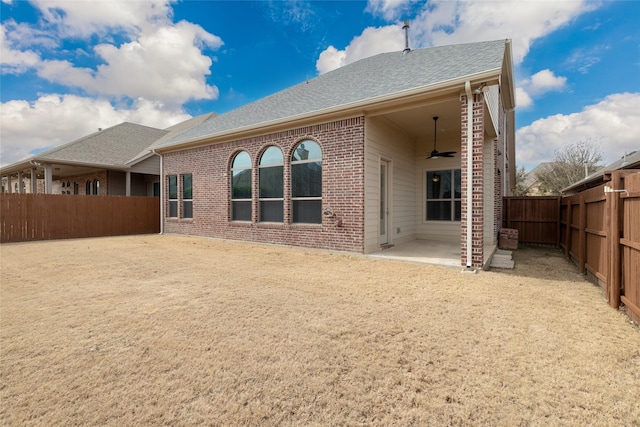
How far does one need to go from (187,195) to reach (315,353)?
11.0m

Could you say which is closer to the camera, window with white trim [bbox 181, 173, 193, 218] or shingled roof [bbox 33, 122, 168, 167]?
window with white trim [bbox 181, 173, 193, 218]

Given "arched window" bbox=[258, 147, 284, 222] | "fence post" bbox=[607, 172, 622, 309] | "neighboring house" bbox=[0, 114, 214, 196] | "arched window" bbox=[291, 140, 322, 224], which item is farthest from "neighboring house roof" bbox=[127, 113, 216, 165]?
"fence post" bbox=[607, 172, 622, 309]

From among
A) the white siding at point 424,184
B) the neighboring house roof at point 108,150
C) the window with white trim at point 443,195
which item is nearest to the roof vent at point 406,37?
the white siding at point 424,184

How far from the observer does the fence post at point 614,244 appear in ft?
11.9

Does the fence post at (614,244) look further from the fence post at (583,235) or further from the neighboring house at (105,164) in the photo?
the neighboring house at (105,164)

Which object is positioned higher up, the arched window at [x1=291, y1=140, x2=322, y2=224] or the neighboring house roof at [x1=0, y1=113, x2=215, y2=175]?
the neighboring house roof at [x1=0, y1=113, x2=215, y2=175]

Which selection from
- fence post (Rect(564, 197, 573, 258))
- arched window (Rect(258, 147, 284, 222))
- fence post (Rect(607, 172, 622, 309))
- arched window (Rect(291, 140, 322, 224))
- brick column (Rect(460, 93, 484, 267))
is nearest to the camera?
fence post (Rect(607, 172, 622, 309))

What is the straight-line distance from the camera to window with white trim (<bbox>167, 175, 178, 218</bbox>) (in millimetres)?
12312

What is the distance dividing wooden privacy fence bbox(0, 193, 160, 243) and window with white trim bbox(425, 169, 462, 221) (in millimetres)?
12821

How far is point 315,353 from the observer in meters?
2.53

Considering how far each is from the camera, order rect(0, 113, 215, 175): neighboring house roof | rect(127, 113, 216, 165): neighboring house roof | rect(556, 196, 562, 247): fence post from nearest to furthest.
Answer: rect(556, 196, 562, 247): fence post → rect(0, 113, 215, 175): neighboring house roof → rect(127, 113, 216, 165): neighboring house roof

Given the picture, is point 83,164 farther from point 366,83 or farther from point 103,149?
point 366,83

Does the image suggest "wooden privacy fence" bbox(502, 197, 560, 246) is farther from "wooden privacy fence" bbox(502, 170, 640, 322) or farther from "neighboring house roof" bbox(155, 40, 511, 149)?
"neighboring house roof" bbox(155, 40, 511, 149)

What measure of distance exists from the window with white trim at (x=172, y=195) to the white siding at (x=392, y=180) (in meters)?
8.73
